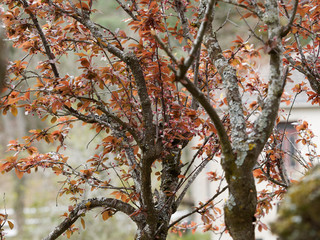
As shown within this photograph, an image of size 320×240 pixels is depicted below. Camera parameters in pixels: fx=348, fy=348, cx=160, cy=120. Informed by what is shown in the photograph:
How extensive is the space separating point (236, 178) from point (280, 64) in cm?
61

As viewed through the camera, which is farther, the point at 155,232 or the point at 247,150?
the point at 155,232

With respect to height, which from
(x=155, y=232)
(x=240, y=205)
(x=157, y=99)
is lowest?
(x=240, y=205)

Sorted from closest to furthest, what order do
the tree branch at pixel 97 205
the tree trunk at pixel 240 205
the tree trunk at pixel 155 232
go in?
the tree trunk at pixel 240 205
the tree trunk at pixel 155 232
the tree branch at pixel 97 205

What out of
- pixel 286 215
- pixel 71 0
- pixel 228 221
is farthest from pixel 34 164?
pixel 286 215

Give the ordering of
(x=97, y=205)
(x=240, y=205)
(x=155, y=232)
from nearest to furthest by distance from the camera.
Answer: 1. (x=240, y=205)
2. (x=155, y=232)
3. (x=97, y=205)

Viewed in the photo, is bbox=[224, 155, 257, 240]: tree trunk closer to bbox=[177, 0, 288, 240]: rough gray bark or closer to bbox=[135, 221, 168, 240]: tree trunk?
bbox=[177, 0, 288, 240]: rough gray bark

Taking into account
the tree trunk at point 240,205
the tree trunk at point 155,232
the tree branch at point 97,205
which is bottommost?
the tree trunk at point 240,205

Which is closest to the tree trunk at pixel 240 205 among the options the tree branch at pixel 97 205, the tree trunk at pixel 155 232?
the tree trunk at pixel 155 232

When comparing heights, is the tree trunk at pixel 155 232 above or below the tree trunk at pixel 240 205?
above

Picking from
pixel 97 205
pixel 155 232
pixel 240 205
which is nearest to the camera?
pixel 240 205

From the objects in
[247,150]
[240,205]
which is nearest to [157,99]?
[247,150]

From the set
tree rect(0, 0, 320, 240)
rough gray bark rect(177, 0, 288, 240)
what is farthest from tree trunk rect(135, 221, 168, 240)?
rough gray bark rect(177, 0, 288, 240)

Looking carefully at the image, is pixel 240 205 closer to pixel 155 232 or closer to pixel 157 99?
pixel 155 232

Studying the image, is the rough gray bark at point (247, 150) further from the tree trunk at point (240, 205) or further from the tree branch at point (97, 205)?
the tree branch at point (97, 205)
